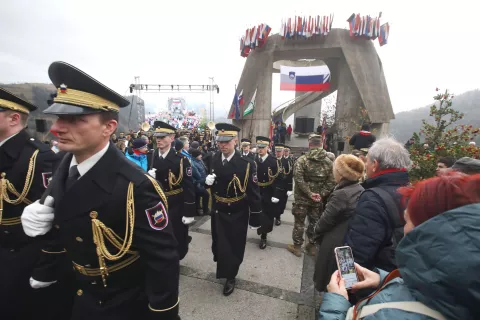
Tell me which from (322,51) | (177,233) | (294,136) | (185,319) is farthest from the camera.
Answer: (294,136)

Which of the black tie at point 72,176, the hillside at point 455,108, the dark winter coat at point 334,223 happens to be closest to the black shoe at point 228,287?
the dark winter coat at point 334,223

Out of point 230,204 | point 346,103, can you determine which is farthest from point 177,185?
point 346,103

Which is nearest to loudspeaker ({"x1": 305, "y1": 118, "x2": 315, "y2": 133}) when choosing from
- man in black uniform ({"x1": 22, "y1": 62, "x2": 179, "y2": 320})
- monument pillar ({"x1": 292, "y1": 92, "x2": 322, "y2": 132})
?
monument pillar ({"x1": 292, "y1": 92, "x2": 322, "y2": 132})

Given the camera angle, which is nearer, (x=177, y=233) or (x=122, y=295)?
(x=122, y=295)

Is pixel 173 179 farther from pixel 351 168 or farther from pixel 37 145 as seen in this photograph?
pixel 351 168

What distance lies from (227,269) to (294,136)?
27505 millimetres

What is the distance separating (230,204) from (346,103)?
1877 cm

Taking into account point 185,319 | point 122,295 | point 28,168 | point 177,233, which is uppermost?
point 28,168

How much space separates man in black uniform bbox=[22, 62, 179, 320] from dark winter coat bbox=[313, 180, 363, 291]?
1.82m

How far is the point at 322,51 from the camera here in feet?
61.9

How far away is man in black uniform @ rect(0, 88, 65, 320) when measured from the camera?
203 cm

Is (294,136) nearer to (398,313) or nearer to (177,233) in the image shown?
(177,233)

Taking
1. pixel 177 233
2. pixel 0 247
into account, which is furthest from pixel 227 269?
A: pixel 0 247

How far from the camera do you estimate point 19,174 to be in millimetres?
2215
